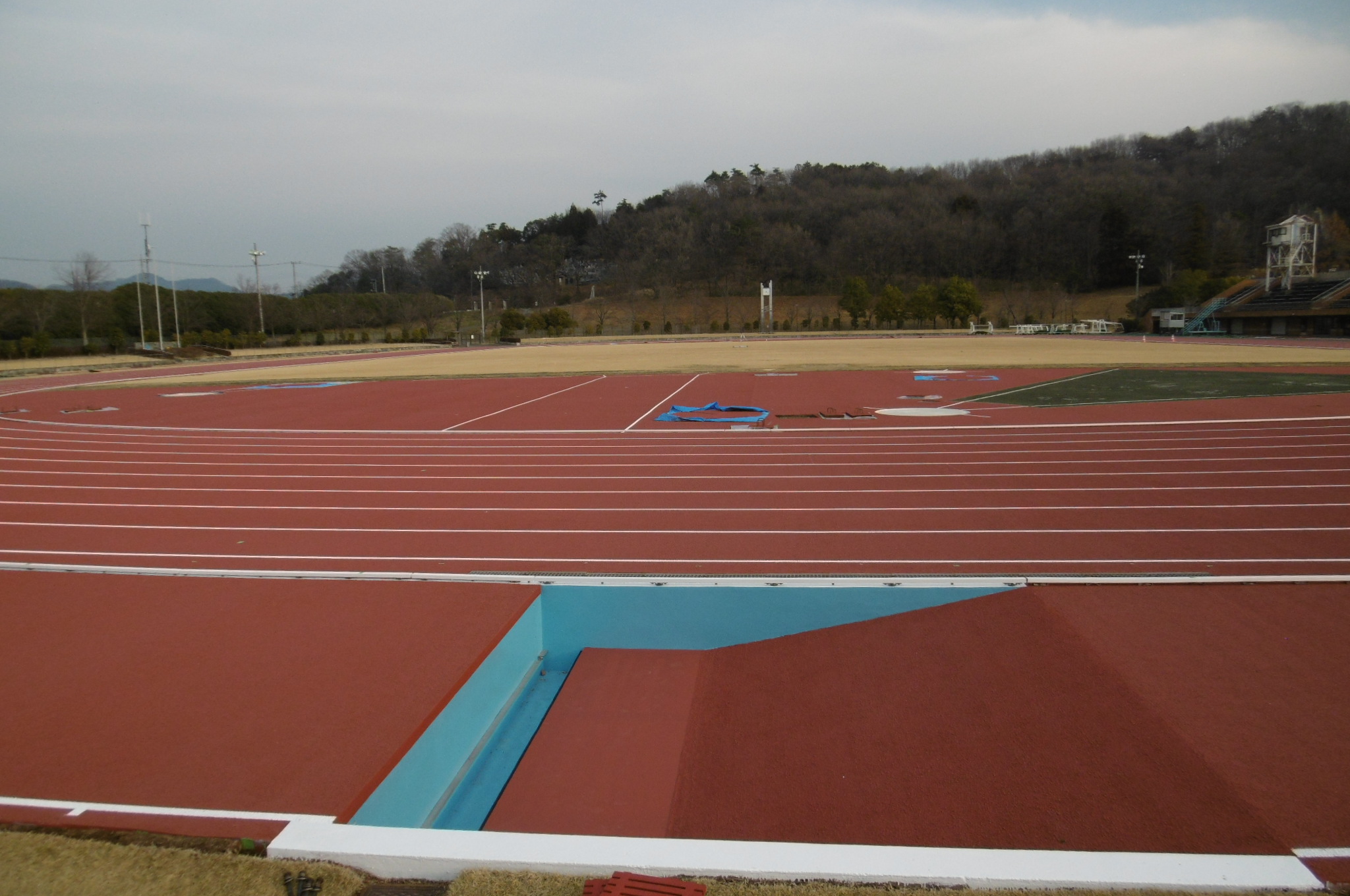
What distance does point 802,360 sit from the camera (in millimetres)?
29859

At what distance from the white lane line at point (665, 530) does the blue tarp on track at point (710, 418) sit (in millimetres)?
6430

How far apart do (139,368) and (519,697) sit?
38.0 meters

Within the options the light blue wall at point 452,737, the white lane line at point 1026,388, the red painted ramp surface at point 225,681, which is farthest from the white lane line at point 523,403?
the light blue wall at point 452,737

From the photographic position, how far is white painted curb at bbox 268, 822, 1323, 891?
2572 millimetres

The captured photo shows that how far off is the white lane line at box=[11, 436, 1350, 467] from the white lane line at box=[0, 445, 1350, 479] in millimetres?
52

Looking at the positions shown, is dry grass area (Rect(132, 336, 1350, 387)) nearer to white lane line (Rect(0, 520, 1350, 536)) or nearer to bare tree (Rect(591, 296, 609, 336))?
white lane line (Rect(0, 520, 1350, 536))

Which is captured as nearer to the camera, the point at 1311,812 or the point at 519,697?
the point at 1311,812

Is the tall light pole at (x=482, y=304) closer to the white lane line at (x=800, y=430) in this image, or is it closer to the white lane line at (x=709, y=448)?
the white lane line at (x=800, y=430)

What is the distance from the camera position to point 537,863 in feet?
8.81

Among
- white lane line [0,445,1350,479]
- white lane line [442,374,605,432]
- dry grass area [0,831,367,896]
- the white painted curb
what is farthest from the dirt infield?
dry grass area [0,831,367,896]

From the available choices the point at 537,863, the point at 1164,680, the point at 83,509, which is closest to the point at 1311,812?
the point at 1164,680

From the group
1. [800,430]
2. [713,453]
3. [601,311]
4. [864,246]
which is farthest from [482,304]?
[713,453]

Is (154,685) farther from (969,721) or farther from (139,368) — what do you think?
(139,368)

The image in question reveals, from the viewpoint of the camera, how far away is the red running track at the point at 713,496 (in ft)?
20.5
